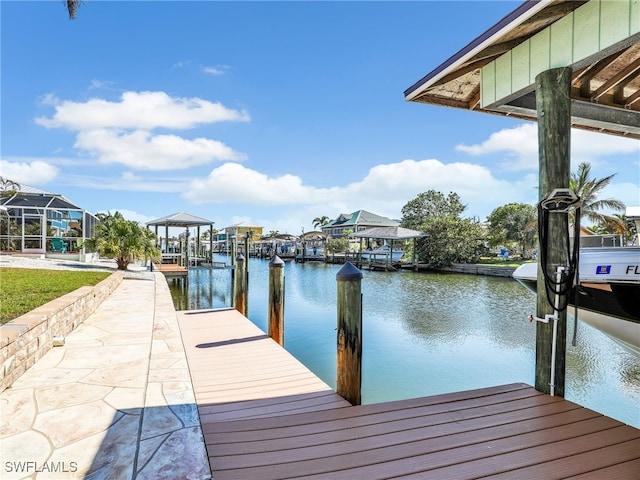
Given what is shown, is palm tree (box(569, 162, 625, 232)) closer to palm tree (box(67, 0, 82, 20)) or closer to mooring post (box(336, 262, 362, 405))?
mooring post (box(336, 262, 362, 405))

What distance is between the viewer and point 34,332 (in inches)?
126

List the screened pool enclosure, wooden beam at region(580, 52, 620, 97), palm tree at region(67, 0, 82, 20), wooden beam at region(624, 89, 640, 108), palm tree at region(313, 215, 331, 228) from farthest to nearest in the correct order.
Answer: palm tree at region(313, 215, 331, 228) < the screened pool enclosure < palm tree at region(67, 0, 82, 20) < wooden beam at region(624, 89, 640, 108) < wooden beam at region(580, 52, 620, 97)

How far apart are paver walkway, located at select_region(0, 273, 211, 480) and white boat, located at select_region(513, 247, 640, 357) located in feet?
9.83

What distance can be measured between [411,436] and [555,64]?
9.55 ft

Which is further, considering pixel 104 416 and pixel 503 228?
pixel 503 228

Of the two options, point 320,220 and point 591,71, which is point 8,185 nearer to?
point 591,71

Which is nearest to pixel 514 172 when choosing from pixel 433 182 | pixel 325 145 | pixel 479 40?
pixel 433 182

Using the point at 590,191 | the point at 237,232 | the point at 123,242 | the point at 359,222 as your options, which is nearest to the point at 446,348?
the point at 123,242

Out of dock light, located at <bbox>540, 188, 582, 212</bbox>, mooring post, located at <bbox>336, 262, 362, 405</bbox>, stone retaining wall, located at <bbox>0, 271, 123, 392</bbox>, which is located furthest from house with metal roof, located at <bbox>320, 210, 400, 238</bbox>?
dock light, located at <bbox>540, 188, 582, 212</bbox>

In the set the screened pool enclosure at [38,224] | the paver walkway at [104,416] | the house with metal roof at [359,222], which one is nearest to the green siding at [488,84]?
the paver walkway at [104,416]

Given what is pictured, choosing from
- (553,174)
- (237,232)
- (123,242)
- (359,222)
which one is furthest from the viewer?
(359,222)

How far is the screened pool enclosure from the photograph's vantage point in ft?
56.5

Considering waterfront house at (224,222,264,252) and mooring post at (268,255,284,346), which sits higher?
waterfront house at (224,222,264,252)

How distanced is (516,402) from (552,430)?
0.45 meters
